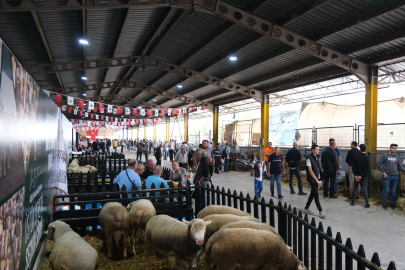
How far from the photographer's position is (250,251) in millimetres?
2682

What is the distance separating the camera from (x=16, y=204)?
79.0 inches

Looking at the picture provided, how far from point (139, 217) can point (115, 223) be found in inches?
13.8

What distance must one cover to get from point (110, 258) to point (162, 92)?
18682 millimetres

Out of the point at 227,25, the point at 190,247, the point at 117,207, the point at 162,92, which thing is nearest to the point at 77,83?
the point at 162,92

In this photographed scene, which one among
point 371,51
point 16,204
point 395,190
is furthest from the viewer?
point 371,51

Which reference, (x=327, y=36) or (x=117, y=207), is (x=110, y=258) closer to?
(x=117, y=207)

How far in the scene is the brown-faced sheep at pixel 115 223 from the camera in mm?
3842

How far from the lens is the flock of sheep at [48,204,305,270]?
8.87 feet

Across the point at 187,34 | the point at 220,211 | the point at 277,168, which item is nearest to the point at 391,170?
the point at 277,168

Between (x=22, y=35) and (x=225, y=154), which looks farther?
(x=225, y=154)

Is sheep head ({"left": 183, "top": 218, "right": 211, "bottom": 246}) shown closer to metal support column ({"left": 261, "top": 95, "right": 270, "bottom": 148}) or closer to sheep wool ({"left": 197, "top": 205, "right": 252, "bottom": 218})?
sheep wool ({"left": 197, "top": 205, "right": 252, "bottom": 218})

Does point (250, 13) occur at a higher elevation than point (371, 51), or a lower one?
higher

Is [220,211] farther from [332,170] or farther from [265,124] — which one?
[265,124]

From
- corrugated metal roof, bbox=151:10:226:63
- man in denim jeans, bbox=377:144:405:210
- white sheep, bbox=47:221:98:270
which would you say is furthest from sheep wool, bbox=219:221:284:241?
corrugated metal roof, bbox=151:10:226:63
